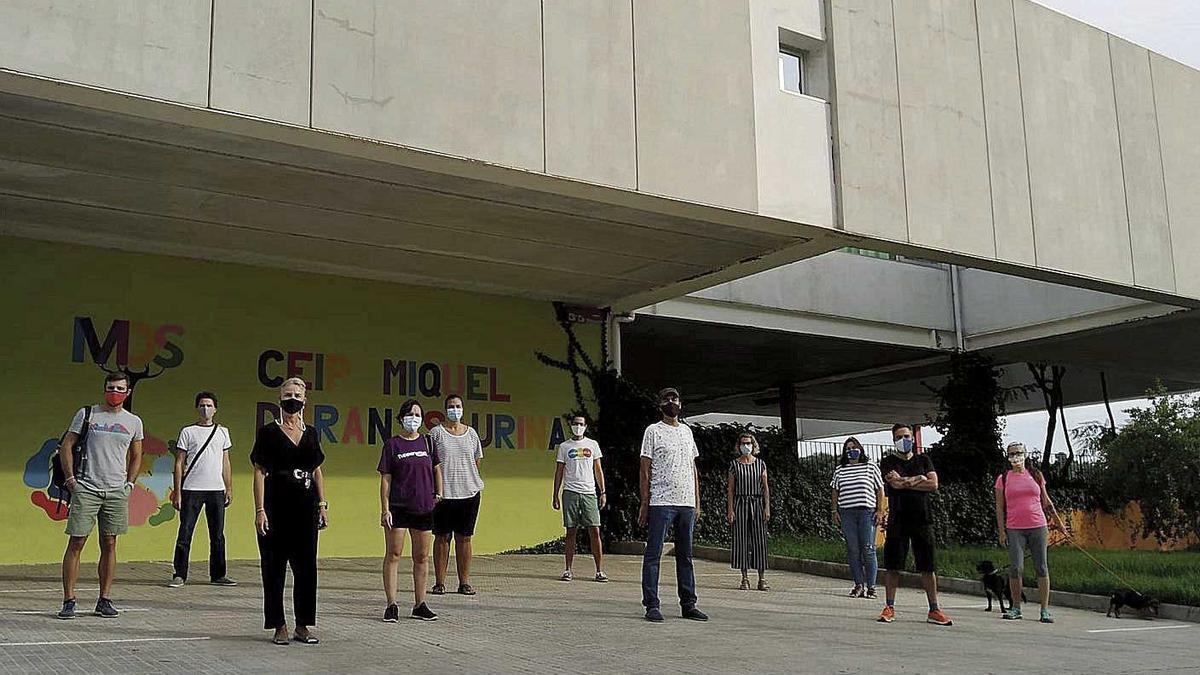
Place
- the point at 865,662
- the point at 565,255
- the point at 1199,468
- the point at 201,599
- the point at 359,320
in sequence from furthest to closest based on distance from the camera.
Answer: the point at 1199,468, the point at 359,320, the point at 565,255, the point at 201,599, the point at 865,662

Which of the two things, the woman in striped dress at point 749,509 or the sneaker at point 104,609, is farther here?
the woman in striped dress at point 749,509

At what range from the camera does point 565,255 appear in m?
14.3

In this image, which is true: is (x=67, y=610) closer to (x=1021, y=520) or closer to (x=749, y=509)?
(x=749, y=509)

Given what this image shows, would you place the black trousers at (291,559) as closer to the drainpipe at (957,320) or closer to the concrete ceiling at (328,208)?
the concrete ceiling at (328,208)

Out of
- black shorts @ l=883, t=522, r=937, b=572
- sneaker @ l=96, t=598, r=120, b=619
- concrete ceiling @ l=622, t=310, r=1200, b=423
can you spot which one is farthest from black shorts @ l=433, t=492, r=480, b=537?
concrete ceiling @ l=622, t=310, r=1200, b=423

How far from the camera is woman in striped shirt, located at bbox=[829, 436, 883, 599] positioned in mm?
11641

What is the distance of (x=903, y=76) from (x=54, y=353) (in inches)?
427

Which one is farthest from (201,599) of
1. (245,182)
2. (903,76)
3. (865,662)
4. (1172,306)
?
(1172,306)

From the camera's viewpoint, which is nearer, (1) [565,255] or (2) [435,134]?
(2) [435,134]

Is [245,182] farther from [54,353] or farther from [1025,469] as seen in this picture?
[1025,469]

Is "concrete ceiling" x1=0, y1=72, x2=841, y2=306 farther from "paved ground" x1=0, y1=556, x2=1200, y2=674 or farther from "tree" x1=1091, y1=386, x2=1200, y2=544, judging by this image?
"tree" x1=1091, y1=386, x2=1200, y2=544

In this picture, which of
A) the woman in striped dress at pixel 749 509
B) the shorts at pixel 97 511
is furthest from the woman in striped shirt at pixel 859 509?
the shorts at pixel 97 511

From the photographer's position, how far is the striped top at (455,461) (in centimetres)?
995

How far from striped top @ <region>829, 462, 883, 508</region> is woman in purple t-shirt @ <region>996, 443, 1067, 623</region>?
4.56 ft
